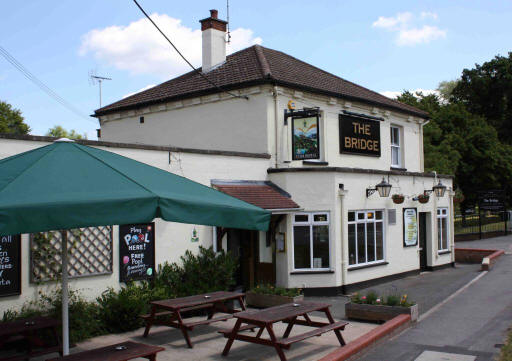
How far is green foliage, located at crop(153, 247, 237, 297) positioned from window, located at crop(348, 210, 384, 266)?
14.3 feet

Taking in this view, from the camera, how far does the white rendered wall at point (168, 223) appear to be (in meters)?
8.54

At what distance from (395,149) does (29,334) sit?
1550 centimetres

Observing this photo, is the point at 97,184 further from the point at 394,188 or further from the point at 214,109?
the point at 394,188

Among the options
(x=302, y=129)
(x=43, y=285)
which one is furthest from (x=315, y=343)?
(x=302, y=129)

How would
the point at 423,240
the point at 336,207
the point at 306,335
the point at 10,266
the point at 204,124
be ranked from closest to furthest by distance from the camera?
the point at 306,335
the point at 10,266
the point at 336,207
the point at 204,124
the point at 423,240

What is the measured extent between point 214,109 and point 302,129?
3027 millimetres

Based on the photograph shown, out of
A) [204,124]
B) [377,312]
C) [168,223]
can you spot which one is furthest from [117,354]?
[204,124]

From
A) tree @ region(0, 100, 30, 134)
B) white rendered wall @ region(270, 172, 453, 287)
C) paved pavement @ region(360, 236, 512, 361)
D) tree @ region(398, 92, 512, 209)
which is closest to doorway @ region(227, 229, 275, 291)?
white rendered wall @ region(270, 172, 453, 287)

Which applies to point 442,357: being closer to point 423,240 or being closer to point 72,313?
point 72,313

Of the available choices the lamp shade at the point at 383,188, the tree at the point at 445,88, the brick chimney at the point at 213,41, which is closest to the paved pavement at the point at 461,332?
the lamp shade at the point at 383,188

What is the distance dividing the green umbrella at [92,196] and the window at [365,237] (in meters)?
8.50

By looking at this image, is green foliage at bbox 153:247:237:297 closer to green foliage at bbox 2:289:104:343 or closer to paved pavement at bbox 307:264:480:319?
green foliage at bbox 2:289:104:343

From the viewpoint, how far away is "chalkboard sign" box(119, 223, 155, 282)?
1004cm

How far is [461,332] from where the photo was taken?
31.0 ft
